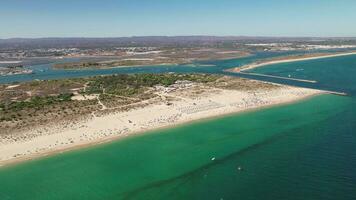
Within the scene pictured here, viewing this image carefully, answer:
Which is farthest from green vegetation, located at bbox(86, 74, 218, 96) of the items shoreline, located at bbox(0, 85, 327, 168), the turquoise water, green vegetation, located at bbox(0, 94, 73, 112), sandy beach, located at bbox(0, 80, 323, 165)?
the turquoise water

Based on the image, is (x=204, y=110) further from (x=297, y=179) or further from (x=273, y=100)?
(x=297, y=179)

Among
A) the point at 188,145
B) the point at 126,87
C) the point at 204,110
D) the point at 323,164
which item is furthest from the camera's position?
the point at 126,87

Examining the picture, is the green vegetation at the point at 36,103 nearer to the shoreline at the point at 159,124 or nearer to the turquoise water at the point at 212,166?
the shoreline at the point at 159,124

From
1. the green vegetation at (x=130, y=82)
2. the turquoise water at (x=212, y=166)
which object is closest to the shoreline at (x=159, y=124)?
the turquoise water at (x=212, y=166)

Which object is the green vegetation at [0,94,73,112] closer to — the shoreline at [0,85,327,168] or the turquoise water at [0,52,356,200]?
the shoreline at [0,85,327,168]

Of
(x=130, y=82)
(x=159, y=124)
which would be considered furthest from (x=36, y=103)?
(x=130, y=82)

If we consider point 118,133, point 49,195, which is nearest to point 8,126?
point 118,133
